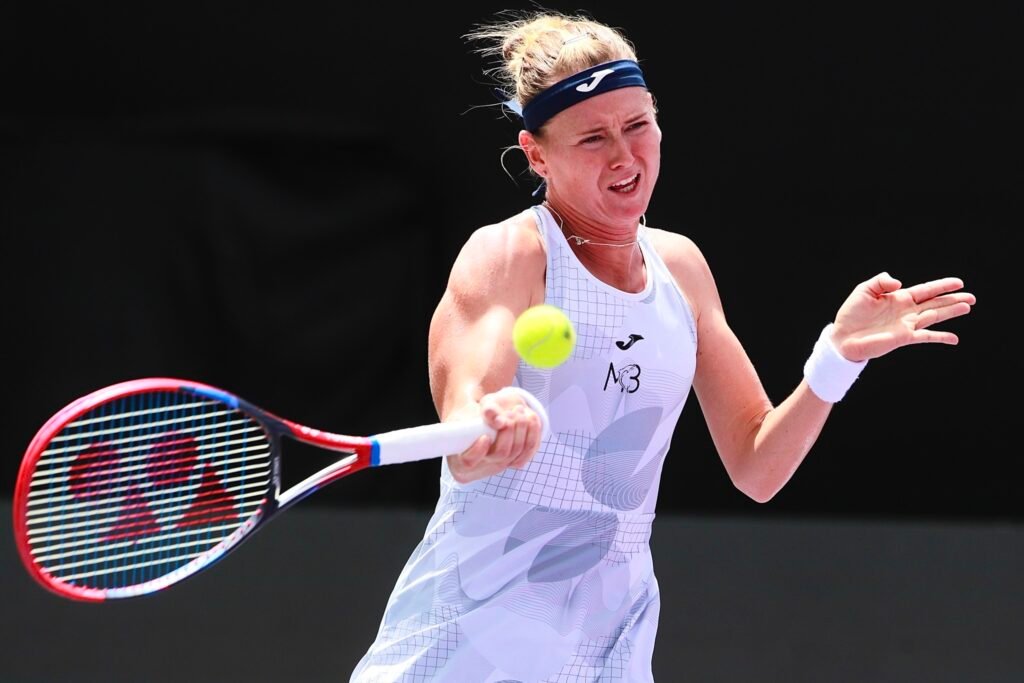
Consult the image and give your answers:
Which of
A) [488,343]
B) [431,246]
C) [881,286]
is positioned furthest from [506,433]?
[431,246]

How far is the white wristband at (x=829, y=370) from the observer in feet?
8.23

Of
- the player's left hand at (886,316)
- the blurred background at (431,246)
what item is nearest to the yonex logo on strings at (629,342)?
the player's left hand at (886,316)

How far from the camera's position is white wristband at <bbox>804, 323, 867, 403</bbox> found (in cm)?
251

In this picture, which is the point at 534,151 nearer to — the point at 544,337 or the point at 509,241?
the point at 509,241

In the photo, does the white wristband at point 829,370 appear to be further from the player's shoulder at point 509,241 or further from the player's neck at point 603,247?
the player's shoulder at point 509,241

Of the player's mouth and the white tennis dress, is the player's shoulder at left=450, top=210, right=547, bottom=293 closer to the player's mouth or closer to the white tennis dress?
Result: the white tennis dress

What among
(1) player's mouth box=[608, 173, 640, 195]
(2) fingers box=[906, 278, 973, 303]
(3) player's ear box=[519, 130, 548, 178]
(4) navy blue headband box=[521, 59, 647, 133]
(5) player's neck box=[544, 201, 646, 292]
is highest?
(4) navy blue headband box=[521, 59, 647, 133]

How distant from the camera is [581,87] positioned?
2.63 metres

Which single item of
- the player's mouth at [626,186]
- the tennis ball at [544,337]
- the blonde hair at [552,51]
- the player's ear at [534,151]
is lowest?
the tennis ball at [544,337]

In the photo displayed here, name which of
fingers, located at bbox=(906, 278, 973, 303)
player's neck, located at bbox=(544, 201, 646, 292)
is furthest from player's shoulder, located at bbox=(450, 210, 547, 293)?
fingers, located at bbox=(906, 278, 973, 303)

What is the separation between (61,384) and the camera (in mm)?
5137

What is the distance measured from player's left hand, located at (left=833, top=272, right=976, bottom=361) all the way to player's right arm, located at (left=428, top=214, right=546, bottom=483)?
1.74ft

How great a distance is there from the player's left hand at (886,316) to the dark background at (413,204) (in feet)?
8.18

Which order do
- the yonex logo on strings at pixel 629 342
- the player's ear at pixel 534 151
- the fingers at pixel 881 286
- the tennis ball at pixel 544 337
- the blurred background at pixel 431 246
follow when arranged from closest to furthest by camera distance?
the tennis ball at pixel 544 337, the fingers at pixel 881 286, the yonex logo on strings at pixel 629 342, the player's ear at pixel 534 151, the blurred background at pixel 431 246
